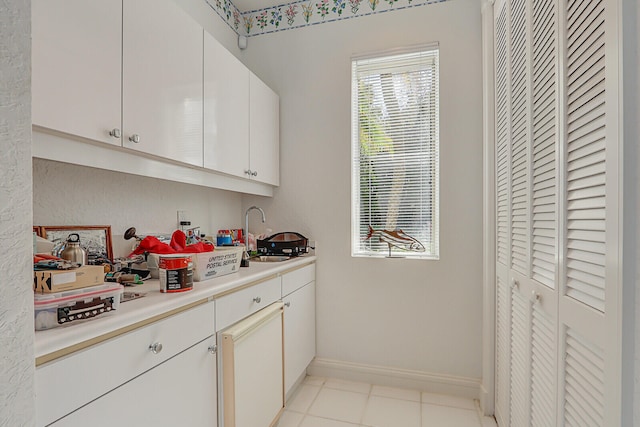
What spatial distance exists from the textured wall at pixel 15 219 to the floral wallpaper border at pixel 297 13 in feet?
6.89

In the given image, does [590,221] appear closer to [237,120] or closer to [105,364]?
[105,364]

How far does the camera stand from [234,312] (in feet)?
5.09

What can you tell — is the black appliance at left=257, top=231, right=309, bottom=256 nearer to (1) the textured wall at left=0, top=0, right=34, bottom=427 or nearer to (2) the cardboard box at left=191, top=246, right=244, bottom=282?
(2) the cardboard box at left=191, top=246, right=244, bottom=282

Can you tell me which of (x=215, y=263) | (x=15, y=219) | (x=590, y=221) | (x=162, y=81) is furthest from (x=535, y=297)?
(x=162, y=81)

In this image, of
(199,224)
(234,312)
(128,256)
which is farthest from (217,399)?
(199,224)

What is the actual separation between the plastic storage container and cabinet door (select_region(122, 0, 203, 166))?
1.98 ft

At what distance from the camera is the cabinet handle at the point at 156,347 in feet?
3.55

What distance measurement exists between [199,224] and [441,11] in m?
2.15

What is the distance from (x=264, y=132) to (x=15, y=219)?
1936 millimetres

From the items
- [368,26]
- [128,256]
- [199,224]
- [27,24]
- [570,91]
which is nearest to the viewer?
[27,24]

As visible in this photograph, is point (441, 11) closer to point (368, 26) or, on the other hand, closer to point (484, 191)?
point (368, 26)

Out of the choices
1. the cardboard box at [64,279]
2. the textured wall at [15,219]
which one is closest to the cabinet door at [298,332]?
the cardboard box at [64,279]

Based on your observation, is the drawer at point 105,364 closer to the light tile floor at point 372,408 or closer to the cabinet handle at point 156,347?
the cabinet handle at point 156,347

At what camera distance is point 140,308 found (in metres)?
1.04
